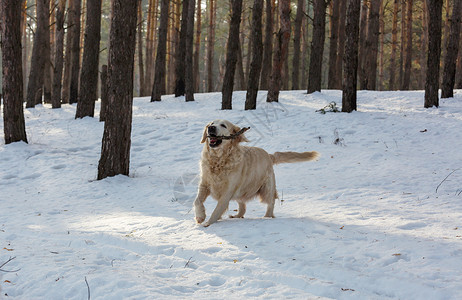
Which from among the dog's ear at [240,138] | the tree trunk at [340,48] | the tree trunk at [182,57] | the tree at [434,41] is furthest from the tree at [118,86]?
the tree trunk at [340,48]

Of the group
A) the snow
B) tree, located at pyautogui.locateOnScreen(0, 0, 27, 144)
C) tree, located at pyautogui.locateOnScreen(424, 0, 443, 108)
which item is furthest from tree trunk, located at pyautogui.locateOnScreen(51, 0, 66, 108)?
tree, located at pyautogui.locateOnScreen(424, 0, 443, 108)

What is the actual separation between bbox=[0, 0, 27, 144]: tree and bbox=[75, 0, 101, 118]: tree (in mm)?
3898

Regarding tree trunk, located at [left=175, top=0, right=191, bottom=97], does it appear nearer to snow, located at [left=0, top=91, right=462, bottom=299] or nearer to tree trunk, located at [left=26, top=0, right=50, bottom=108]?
tree trunk, located at [left=26, top=0, right=50, bottom=108]

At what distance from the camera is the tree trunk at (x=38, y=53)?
17.2 m

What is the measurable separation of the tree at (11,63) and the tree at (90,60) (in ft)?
12.8

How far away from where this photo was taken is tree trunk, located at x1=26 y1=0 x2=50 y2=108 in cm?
1725

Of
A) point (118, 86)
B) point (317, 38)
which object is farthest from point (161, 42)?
point (118, 86)

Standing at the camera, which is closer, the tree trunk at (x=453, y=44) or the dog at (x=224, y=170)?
the dog at (x=224, y=170)

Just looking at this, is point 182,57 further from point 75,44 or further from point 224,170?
point 224,170

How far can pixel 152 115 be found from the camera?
14852 mm

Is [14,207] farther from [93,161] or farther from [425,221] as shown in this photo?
[425,221]

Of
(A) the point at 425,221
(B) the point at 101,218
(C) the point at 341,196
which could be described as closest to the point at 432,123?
(C) the point at 341,196

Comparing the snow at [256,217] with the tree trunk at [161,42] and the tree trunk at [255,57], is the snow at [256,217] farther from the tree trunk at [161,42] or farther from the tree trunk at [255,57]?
the tree trunk at [161,42]

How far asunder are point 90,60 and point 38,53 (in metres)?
5.24
